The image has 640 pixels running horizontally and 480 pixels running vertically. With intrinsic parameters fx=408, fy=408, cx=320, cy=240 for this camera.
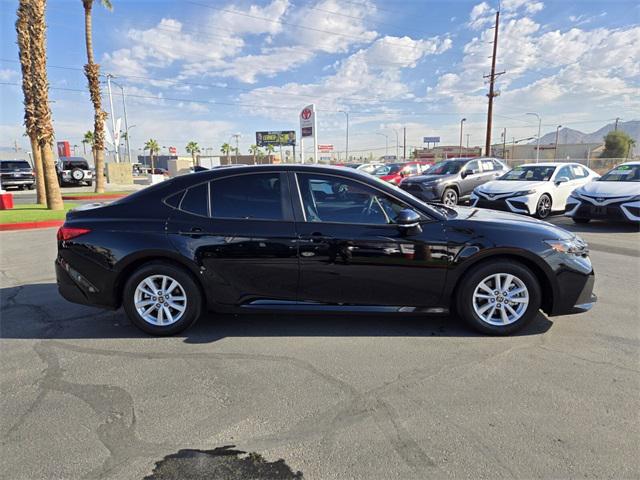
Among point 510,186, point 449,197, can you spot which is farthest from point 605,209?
point 449,197

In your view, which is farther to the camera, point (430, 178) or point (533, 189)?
point (430, 178)

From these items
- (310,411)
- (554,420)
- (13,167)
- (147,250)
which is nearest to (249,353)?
(310,411)

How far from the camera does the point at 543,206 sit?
10.9 m

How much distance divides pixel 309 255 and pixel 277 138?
7848 cm

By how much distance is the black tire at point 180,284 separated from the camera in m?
3.80

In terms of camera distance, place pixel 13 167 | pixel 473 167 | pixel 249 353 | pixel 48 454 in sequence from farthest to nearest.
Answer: pixel 13 167 → pixel 473 167 → pixel 249 353 → pixel 48 454

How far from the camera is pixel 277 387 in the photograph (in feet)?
9.85

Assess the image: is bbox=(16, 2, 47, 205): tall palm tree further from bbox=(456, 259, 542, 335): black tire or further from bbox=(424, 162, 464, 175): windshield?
bbox=(456, 259, 542, 335): black tire

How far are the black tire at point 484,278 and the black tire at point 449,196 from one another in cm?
1026

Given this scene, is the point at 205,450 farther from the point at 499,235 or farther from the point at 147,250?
the point at 499,235

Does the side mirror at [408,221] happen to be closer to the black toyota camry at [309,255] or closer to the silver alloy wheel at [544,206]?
the black toyota camry at [309,255]

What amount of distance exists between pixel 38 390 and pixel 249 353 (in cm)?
155

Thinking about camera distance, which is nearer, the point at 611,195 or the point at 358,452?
the point at 358,452

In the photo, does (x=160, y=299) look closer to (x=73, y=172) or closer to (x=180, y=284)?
(x=180, y=284)
